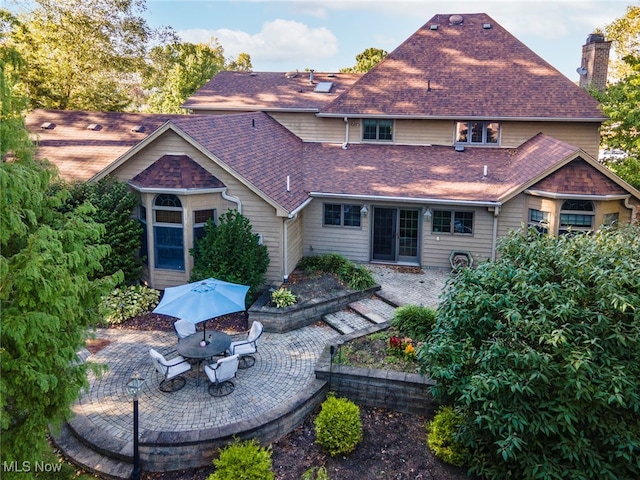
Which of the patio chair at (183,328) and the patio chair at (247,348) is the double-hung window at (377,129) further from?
the patio chair at (183,328)

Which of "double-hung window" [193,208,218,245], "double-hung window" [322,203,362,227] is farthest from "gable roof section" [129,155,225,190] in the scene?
"double-hung window" [322,203,362,227]

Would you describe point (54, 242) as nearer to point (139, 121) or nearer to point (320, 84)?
point (139, 121)

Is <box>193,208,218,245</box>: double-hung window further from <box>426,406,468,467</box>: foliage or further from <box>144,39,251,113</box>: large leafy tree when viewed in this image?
<box>144,39,251,113</box>: large leafy tree

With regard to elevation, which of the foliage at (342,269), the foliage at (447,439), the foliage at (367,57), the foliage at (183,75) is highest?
the foliage at (367,57)

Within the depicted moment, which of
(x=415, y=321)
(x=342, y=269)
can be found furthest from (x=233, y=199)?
(x=415, y=321)

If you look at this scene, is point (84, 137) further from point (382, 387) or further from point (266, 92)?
point (382, 387)

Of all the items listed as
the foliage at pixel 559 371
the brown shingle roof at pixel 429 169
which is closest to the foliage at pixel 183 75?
the brown shingle roof at pixel 429 169

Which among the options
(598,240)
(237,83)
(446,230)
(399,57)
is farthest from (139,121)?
(598,240)
